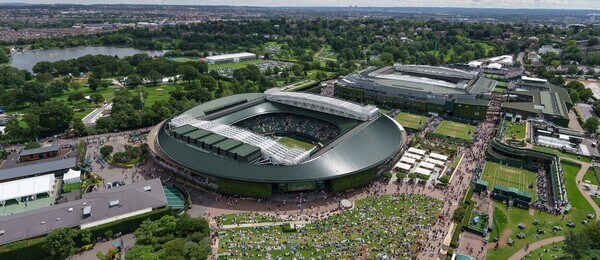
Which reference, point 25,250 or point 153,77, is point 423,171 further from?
point 153,77

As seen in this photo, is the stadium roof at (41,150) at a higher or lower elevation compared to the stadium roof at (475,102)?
lower

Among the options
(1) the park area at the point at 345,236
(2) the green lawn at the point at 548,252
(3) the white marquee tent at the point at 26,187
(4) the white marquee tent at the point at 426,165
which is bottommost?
(2) the green lawn at the point at 548,252

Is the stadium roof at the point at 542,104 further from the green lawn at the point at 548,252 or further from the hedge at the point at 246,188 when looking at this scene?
the hedge at the point at 246,188

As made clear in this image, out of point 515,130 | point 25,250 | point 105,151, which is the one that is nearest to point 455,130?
point 515,130

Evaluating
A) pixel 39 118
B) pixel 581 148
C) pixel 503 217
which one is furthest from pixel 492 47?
pixel 39 118

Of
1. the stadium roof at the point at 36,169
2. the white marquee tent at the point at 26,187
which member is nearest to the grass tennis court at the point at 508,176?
the white marquee tent at the point at 26,187

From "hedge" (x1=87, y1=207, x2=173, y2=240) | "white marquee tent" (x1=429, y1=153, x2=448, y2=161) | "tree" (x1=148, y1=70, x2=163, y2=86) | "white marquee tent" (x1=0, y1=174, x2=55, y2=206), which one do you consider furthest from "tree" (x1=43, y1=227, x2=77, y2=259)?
"tree" (x1=148, y1=70, x2=163, y2=86)

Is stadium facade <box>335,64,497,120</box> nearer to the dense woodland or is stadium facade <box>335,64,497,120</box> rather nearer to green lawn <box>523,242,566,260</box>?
the dense woodland
